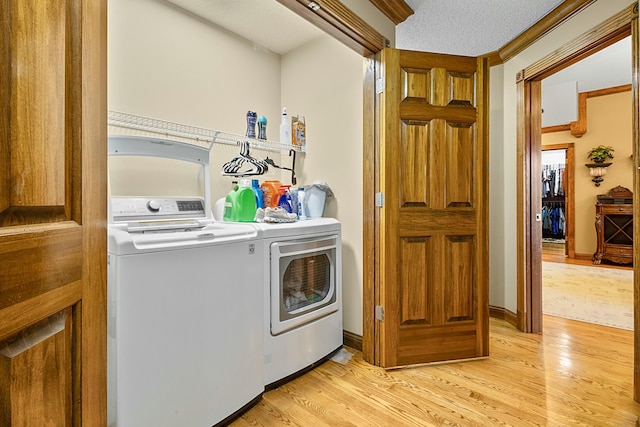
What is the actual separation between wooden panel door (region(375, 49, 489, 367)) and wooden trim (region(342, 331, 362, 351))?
265 millimetres

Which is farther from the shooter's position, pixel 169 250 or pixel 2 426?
pixel 169 250

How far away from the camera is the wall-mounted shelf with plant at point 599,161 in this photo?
527 cm

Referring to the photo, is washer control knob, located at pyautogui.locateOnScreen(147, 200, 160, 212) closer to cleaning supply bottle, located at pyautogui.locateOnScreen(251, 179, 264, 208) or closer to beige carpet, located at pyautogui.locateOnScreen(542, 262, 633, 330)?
cleaning supply bottle, located at pyautogui.locateOnScreen(251, 179, 264, 208)

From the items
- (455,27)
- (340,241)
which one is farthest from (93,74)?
(455,27)

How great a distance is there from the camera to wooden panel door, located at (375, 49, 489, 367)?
203cm

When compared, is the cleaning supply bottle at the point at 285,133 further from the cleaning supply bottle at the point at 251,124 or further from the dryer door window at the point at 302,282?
the dryer door window at the point at 302,282

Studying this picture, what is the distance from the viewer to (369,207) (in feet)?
6.95

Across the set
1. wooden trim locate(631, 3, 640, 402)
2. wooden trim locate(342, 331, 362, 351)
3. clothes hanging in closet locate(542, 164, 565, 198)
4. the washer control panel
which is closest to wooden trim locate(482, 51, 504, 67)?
wooden trim locate(631, 3, 640, 402)

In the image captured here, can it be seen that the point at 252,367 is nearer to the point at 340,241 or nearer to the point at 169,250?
the point at 169,250

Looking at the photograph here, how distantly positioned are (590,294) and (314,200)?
3581 mm

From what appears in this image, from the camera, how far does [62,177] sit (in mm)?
573

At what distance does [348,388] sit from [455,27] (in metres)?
2.78

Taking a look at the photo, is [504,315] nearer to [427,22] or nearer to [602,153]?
[427,22]

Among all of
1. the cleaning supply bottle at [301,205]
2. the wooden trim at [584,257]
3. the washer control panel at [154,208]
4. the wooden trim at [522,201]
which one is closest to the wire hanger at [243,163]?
the cleaning supply bottle at [301,205]
